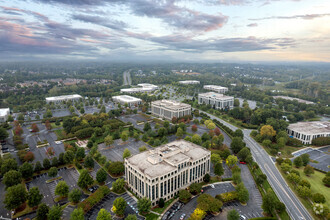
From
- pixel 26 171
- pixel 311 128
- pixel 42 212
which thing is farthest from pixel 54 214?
pixel 311 128

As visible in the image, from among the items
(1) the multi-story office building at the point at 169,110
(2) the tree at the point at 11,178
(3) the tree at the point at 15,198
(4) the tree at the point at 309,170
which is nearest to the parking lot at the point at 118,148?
(2) the tree at the point at 11,178

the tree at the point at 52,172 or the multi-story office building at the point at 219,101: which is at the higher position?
the multi-story office building at the point at 219,101

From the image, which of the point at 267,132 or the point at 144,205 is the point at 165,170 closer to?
the point at 144,205

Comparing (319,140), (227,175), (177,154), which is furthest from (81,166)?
(319,140)

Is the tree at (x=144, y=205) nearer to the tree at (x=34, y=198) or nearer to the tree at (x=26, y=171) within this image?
the tree at (x=34, y=198)

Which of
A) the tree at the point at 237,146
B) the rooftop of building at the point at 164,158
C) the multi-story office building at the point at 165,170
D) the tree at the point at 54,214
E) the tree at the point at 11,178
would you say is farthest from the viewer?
the tree at the point at 237,146

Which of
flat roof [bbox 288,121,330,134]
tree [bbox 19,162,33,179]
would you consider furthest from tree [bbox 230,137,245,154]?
tree [bbox 19,162,33,179]
